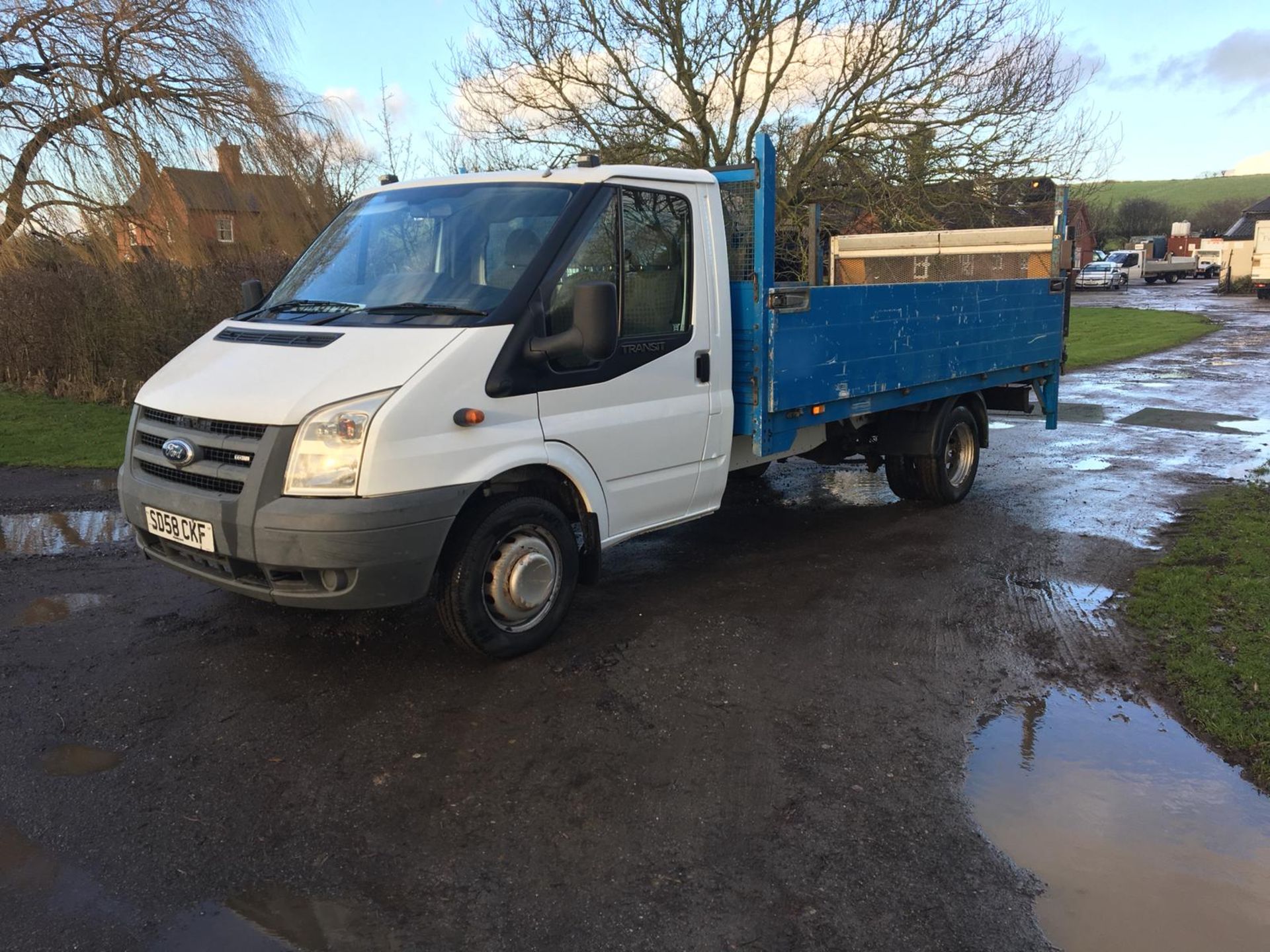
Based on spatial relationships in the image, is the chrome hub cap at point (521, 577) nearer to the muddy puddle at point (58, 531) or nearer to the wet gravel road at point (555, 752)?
the wet gravel road at point (555, 752)

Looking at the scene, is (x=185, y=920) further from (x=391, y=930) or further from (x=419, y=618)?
(x=419, y=618)

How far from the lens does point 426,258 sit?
4.76 metres

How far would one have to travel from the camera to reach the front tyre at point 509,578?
14.2 ft

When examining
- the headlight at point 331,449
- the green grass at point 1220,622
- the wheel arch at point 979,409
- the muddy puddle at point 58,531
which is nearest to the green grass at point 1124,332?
the wheel arch at point 979,409

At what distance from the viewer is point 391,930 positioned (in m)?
2.77

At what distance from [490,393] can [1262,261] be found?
49.5 meters

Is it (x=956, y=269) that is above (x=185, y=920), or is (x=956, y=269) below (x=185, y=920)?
above

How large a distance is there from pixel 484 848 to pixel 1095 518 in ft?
19.7

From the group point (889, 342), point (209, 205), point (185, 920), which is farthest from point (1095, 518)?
point (209, 205)

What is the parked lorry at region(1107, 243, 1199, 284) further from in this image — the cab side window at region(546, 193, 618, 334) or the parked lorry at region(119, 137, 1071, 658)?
the cab side window at region(546, 193, 618, 334)

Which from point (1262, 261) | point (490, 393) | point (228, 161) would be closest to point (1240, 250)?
point (1262, 261)

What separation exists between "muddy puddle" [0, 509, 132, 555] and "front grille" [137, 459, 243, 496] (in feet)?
6.90

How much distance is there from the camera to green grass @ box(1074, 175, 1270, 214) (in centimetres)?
11475

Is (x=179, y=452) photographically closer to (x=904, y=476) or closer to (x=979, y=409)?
(x=904, y=476)
